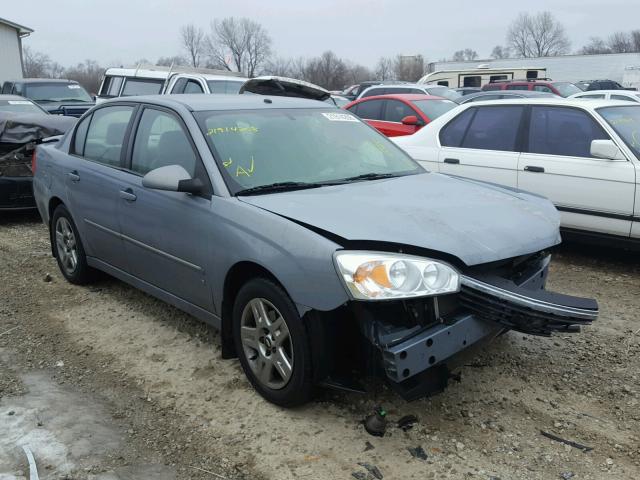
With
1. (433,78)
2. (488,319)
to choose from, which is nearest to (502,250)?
(488,319)

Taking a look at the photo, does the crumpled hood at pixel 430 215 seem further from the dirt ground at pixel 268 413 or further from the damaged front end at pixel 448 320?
the dirt ground at pixel 268 413

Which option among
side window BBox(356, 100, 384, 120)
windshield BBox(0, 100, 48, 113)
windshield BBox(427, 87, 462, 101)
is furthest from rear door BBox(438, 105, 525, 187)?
windshield BBox(427, 87, 462, 101)

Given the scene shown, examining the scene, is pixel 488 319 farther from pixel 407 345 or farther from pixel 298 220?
pixel 298 220

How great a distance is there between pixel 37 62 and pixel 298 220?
8950 centimetres

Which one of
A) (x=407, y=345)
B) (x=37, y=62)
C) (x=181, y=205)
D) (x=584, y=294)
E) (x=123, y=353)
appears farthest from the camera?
(x=37, y=62)

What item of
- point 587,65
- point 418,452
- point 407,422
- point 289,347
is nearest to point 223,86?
point 289,347

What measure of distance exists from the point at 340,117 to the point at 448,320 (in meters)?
2.11

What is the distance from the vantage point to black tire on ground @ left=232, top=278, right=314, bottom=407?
3064 millimetres

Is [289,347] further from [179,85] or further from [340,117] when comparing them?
[179,85]

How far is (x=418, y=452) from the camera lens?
2963 millimetres

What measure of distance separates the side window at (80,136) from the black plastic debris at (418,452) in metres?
3.62

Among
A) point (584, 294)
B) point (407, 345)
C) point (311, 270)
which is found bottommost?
point (584, 294)

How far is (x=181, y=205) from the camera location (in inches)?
150

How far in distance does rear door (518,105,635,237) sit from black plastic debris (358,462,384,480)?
3715mm
